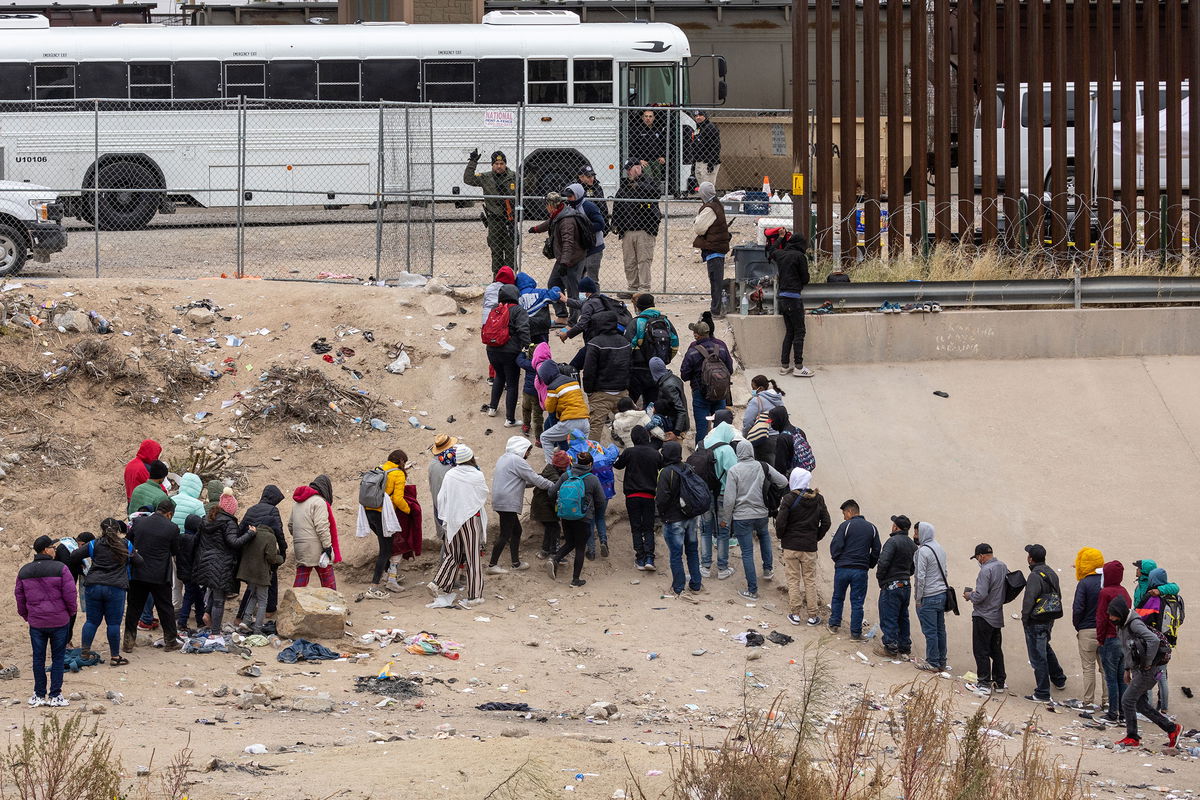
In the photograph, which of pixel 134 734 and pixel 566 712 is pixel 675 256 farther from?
pixel 134 734

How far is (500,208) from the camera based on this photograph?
17.8m

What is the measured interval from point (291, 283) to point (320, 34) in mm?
7372

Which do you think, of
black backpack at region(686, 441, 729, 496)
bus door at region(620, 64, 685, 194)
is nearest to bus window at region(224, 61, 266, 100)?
bus door at region(620, 64, 685, 194)

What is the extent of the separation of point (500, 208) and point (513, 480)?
542 cm

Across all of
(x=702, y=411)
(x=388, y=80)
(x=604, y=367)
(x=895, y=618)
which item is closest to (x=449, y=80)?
Result: (x=388, y=80)

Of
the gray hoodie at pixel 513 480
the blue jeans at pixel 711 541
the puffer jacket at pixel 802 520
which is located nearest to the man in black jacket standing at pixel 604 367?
the gray hoodie at pixel 513 480

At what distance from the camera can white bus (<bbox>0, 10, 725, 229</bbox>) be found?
75.5 ft

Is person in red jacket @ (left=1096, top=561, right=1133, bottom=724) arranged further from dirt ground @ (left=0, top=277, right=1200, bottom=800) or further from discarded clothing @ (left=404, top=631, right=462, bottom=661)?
discarded clothing @ (left=404, top=631, right=462, bottom=661)

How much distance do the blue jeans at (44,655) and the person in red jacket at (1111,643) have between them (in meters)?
8.11

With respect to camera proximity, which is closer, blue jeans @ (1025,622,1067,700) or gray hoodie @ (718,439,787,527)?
blue jeans @ (1025,622,1067,700)

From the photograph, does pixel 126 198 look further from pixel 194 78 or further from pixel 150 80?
pixel 194 78

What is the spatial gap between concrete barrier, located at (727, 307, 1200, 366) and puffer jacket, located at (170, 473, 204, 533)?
6805 millimetres

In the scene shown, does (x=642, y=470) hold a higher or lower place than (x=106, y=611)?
higher

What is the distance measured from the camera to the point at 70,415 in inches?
595
